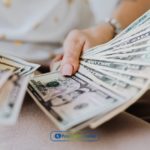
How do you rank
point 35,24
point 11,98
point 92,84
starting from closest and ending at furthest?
point 11,98 → point 92,84 → point 35,24

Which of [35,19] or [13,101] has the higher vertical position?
[35,19]

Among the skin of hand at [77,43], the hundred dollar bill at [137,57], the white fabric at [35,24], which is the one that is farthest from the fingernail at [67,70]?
the white fabric at [35,24]

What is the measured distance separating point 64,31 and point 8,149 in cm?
55

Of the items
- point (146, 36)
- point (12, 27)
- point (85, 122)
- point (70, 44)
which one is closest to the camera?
point (85, 122)

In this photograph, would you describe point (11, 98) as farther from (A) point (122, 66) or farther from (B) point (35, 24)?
(B) point (35, 24)

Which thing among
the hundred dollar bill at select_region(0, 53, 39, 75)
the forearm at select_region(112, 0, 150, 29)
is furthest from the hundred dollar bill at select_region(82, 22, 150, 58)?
the forearm at select_region(112, 0, 150, 29)

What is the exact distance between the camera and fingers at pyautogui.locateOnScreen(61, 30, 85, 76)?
639 millimetres

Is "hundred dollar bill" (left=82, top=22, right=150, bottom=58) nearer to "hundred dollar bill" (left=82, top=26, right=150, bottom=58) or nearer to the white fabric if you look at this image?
"hundred dollar bill" (left=82, top=26, right=150, bottom=58)

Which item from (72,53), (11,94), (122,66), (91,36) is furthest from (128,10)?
(11,94)

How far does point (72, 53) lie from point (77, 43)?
49mm

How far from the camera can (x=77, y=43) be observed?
2.41ft

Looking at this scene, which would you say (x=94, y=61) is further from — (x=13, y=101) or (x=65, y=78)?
(x=13, y=101)

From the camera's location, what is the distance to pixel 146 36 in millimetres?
583

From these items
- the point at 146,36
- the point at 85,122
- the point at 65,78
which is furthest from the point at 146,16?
the point at 85,122
